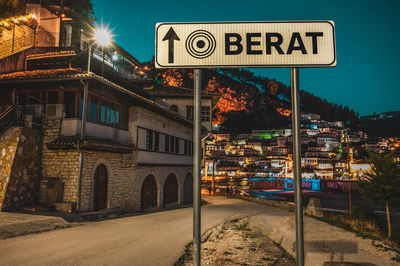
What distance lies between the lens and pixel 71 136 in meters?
13.2

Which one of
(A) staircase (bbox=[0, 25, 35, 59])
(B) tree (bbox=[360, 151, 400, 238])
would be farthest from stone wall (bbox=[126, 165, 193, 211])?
(B) tree (bbox=[360, 151, 400, 238])

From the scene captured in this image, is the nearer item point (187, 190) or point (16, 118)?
point (16, 118)

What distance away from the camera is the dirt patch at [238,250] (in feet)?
20.7

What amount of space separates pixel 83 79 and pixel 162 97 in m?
16.2

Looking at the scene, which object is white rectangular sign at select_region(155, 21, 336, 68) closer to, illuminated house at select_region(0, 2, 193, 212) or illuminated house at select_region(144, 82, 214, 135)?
illuminated house at select_region(0, 2, 193, 212)

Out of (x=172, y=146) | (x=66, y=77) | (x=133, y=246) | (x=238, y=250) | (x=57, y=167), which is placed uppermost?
(x=66, y=77)

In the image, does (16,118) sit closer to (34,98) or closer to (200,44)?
(34,98)

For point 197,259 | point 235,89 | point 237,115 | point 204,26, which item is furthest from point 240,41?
point 235,89

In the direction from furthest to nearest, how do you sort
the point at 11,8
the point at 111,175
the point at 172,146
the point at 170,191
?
1. the point at 172,146
2. the point at 170,191
3. the point at 11,8
4. the point at 111,175

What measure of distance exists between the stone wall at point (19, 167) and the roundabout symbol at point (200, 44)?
12701 millimetres

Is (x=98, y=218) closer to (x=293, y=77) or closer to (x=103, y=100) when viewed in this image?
(x=103, y=100)

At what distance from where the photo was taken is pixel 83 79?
1342cm

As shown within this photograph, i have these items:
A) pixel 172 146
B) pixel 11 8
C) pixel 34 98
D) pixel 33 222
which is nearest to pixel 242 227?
pixel 33 222

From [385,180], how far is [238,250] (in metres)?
16.4
